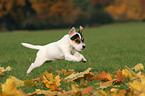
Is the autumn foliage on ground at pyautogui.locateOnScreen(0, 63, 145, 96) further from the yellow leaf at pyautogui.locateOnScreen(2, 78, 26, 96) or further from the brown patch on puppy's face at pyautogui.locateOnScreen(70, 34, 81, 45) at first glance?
the brown patch on puppy's face at pyautogui.locateOnScreen(70, 34, 81, 45)

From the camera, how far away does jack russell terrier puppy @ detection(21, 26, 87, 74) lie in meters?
2.86

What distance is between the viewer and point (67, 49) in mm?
2967

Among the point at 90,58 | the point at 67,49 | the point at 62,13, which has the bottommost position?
the point at 67,49

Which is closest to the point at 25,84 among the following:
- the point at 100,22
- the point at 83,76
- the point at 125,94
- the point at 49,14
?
the point at 83,76

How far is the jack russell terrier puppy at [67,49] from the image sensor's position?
9.37 ft

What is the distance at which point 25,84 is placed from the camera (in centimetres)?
261

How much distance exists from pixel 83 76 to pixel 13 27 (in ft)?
105

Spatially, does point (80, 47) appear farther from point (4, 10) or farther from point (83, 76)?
point (4, 10)

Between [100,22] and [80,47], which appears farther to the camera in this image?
[100,22]

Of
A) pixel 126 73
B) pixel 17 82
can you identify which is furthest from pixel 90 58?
pixel 17 82

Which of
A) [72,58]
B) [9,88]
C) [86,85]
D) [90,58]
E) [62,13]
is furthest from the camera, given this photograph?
[62,13]

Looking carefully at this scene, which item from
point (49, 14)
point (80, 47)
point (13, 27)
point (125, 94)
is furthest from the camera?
point (49, 14)

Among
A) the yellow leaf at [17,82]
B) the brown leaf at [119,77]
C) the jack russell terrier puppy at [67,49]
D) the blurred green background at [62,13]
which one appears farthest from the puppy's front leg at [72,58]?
the blurred green background at [62,13]

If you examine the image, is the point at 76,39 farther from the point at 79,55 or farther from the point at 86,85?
the point at 86,85
